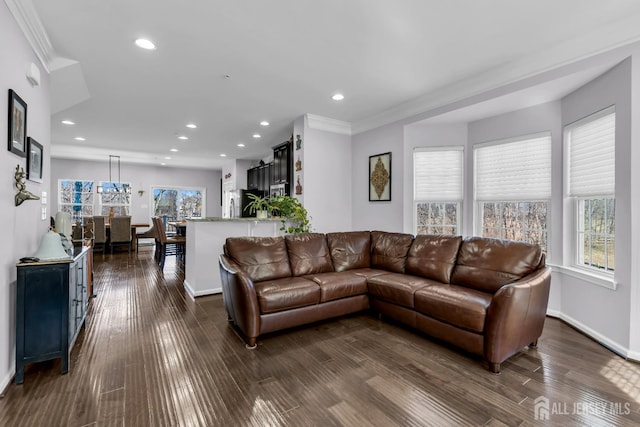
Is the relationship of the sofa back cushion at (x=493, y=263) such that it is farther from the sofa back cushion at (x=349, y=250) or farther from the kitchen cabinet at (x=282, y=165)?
the kitchen cabinet at (x=282, y=165)

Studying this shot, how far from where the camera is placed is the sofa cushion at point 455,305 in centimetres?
244

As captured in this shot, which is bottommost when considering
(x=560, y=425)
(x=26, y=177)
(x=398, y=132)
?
(x=560, y=425)

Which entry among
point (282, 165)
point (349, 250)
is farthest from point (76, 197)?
point (349, 250)

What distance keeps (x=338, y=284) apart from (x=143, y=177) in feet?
28.9

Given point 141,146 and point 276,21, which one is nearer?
point 276,21

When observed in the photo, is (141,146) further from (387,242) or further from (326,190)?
(387,242)

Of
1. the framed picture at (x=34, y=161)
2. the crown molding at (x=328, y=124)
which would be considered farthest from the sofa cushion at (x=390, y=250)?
the framed picture at (x=34, y=161)

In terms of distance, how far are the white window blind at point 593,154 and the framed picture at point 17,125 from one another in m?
4.82

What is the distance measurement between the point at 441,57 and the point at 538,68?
95 cm

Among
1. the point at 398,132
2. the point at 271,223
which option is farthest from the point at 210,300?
the point at 398,132

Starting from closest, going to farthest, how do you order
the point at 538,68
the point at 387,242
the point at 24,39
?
Result: the point at 24,39
the point at 538,68
the point at 387,242

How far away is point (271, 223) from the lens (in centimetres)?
490

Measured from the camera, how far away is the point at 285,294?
2.94m

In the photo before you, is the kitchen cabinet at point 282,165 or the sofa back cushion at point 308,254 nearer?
the sofa back cushion at point 308,254
